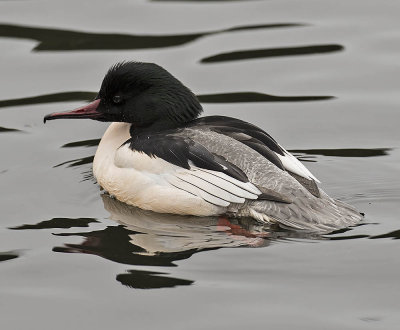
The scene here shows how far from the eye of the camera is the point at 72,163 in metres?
11.4

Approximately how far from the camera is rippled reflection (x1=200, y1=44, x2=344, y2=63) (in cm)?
1410

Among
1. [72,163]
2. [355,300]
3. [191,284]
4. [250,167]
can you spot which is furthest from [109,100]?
[355,300]

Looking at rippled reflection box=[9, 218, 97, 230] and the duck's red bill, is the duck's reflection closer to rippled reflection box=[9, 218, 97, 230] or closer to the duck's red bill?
rippled reflection box=[9, 218, 97, 230]

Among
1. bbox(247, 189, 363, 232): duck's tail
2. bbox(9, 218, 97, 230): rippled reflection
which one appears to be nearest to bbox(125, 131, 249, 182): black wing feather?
bbox(247, 189, 363, 232): duck's tail

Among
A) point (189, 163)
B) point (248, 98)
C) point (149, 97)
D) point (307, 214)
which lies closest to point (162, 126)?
point (149, 97)

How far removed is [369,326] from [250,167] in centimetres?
244

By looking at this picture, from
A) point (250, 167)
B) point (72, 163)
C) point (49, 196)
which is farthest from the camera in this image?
point (72, 163)

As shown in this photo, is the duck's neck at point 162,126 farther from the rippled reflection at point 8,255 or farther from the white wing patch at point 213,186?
the rippled reflection at point 8,255

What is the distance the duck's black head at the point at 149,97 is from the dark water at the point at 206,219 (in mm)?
851

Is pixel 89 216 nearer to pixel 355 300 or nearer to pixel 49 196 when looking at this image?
pixel 49 196

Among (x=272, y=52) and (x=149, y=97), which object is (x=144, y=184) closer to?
(x=149, y=97)

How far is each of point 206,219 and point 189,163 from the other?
1.70 feet

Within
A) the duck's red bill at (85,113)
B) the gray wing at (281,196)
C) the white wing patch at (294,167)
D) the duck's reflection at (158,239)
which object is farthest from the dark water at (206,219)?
the duck's red bill at (85,113)

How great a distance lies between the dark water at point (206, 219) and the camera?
8102mm
